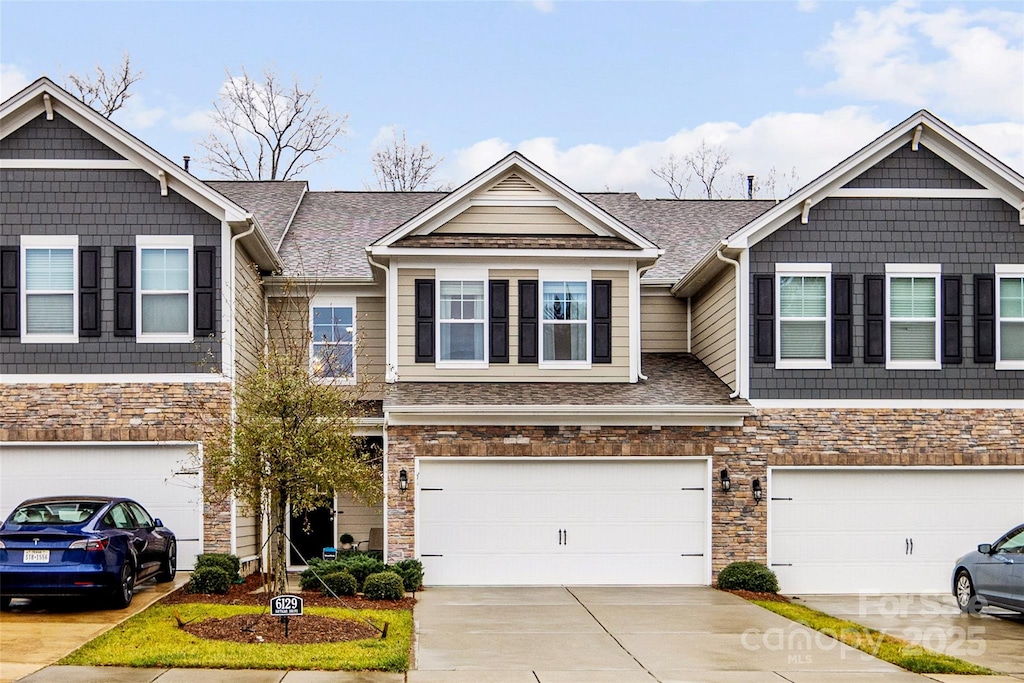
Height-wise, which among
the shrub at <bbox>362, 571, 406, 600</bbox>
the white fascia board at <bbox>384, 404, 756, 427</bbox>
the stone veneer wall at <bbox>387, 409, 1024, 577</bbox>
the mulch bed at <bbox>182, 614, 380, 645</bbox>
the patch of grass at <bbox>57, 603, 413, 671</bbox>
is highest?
the white fascia board at <bbox>384, 404, 756, 427</bbox>

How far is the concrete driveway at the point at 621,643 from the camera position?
468 inches

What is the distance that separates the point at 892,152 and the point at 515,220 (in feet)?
21.9

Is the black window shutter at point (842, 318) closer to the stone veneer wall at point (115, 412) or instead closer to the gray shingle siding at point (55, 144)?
the stone veneer wall at point (115, 412)

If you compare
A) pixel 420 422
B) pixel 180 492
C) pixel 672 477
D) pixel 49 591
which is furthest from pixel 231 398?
pixel 672 477

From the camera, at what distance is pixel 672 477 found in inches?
786

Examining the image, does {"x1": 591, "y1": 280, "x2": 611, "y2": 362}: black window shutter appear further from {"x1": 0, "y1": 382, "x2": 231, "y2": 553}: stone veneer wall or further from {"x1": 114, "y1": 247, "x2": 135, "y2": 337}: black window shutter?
{"x1": 114, "y1": 247, "x2": 135, "y2": 337}: black window shutter

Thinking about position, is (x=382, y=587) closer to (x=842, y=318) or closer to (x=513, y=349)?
(x=513, y=349)

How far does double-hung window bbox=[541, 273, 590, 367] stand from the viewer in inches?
818

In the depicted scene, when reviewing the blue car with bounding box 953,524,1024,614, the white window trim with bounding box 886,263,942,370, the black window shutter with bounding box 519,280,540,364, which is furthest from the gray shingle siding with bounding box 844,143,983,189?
the blue car with bounding box 953,524,1024,614

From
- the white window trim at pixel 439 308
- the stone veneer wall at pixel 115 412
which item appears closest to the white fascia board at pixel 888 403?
the white window trim at pixel 439 308

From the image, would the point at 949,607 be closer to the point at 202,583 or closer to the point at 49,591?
the point at 202,583

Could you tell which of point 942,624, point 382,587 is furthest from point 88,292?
point 942,624

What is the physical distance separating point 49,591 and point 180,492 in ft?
15.2

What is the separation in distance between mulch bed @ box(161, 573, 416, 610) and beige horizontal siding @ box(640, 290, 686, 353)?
818 cm
